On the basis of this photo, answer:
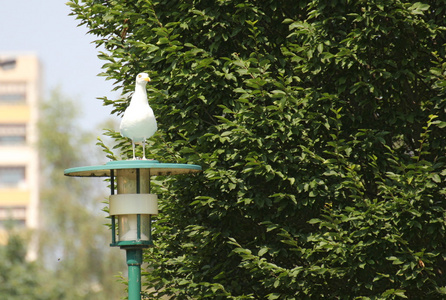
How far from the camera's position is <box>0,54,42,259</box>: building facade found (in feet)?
267

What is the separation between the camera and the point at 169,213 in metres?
Result: 9.91

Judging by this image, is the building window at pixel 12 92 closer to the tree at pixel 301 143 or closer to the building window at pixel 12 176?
the building window at pixel 12 176

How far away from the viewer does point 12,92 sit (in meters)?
85.2

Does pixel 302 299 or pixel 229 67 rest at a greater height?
pixel 229 67

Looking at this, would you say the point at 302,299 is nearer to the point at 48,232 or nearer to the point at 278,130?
the point at 278,130

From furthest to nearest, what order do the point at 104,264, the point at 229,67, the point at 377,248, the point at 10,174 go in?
the point at 10,174 < the point at 104,264 < the point at 229,67 < the point at 377,248

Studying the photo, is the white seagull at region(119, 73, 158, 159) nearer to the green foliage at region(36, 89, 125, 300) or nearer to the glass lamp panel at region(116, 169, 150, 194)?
the glass lamp panel at region(116, 169, 150, 194)

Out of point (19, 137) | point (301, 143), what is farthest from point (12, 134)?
point (301, 143)

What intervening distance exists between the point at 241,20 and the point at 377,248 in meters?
3.12

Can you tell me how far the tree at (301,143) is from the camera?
8.38 metres

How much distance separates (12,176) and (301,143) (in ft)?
256

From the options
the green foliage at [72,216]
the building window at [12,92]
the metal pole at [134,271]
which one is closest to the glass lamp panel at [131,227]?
the metal pole at [134,271]

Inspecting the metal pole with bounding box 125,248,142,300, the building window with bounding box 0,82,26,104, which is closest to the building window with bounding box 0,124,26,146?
the building window with bounding box 0,82,26,104

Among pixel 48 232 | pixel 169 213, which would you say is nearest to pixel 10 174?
pixel 48 232
